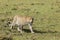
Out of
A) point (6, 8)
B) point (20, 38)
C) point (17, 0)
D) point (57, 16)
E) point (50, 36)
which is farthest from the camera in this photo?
point (17, 0)

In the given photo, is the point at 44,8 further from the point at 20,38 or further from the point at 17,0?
the point at 20,38

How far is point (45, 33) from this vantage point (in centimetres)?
1379

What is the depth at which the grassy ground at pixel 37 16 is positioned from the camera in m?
13.0

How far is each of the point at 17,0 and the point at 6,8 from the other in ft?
14.2

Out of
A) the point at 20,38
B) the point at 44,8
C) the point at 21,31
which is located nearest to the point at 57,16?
the point at 44,8

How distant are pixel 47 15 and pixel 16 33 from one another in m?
6.41

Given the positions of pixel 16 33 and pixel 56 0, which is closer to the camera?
pixel 16 33

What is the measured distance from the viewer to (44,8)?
72.0 ft

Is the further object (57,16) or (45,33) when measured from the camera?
(57,16)

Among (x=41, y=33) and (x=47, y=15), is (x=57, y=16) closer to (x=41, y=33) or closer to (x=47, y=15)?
(x=47, y=15)

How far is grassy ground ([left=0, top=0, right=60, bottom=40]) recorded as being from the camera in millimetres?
12992

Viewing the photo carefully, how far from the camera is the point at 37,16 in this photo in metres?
18.8

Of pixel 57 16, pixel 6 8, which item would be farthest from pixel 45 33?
pixel 6 8

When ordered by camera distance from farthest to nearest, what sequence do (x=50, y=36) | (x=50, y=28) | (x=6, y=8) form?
(x=6, y=8)
(x=50, y=28)
(x=50, y=36)
